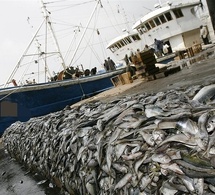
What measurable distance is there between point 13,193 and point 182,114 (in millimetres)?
6458

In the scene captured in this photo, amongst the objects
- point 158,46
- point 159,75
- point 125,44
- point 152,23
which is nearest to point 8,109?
point 159,75

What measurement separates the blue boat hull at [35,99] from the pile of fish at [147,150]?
44.5 feet

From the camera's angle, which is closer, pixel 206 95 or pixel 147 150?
pixel 147 150

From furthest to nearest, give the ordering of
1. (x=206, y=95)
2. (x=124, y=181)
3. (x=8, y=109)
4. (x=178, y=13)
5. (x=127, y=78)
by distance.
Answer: (x=178, y=13), (x=8, y=109), (x=127, y=78), (x=206, y=95), (x=124, y=181)

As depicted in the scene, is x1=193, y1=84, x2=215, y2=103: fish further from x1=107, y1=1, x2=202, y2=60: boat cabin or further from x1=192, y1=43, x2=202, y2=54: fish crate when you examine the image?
x1=107, y1=1, x2=202, y2=60: boat cabin

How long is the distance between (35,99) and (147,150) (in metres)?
16.7

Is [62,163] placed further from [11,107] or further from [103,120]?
[11,107]

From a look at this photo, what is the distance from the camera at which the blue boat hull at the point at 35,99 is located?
17875 mm

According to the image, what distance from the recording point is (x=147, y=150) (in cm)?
285

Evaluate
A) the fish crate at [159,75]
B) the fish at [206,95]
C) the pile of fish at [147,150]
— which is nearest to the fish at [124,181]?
the pile of fish at [147,150]

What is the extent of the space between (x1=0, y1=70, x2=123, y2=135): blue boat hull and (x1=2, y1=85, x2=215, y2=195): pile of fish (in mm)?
13556

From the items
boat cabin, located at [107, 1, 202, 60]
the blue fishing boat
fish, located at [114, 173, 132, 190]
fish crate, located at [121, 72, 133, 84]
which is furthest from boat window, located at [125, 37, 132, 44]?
fish, located at [114, 173, 132, 190]

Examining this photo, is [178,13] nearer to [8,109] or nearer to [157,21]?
[157,21]

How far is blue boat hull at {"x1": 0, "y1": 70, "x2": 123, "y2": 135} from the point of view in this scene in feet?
58.6
